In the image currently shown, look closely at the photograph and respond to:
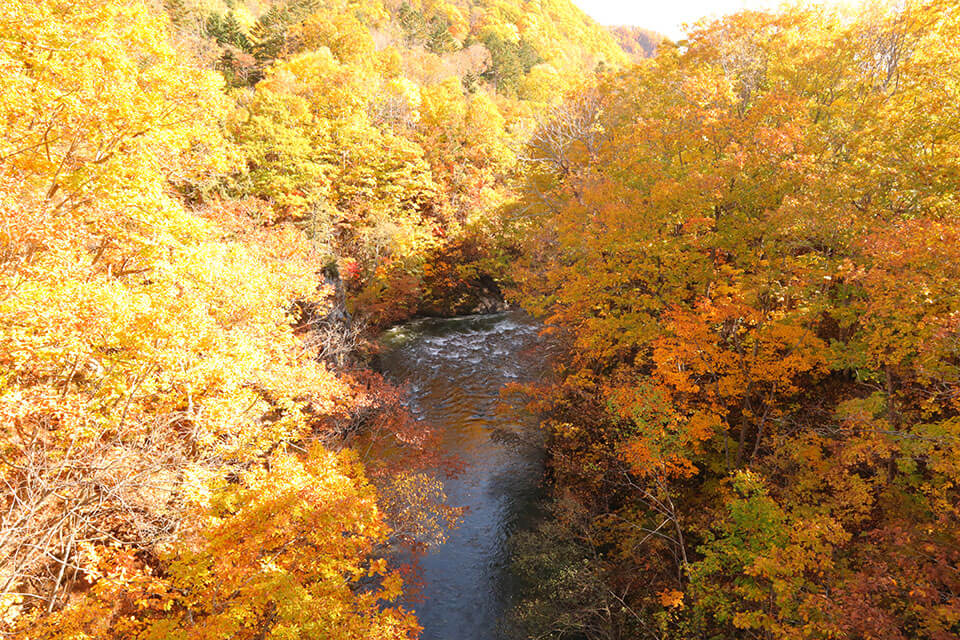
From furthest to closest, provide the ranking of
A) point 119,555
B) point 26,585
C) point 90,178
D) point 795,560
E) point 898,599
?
point 90,178 → point 119,555 → point 26,585 → point 795,560 → point 898,599

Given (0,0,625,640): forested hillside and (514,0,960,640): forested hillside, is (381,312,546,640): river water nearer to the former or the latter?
(0,0,625,640): forested hillside

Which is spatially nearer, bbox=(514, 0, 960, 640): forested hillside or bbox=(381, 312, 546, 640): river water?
bbox=(514, 0, 960, 640): forested hillside

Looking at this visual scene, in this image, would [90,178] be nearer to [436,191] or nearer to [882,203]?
[882,203]

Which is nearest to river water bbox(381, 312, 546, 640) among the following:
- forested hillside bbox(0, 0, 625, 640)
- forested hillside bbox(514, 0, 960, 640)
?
forested hillside bbox(0, 0, 625, 640)

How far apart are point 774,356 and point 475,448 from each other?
40.4 feet

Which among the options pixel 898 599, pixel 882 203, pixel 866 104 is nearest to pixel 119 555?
pixel 898 599

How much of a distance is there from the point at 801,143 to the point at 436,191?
28.9 metres

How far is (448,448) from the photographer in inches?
766

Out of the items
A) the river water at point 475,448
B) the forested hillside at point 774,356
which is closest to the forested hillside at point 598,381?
the forested hillside at point 774,356

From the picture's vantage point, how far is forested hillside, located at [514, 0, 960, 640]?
25.3ft

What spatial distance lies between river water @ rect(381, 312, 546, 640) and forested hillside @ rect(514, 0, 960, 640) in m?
1.63

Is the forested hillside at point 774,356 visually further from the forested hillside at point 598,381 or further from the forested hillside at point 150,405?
the forested hillside at point 150,405

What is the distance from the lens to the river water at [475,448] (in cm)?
1274

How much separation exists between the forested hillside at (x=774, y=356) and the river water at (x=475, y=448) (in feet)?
5.35
